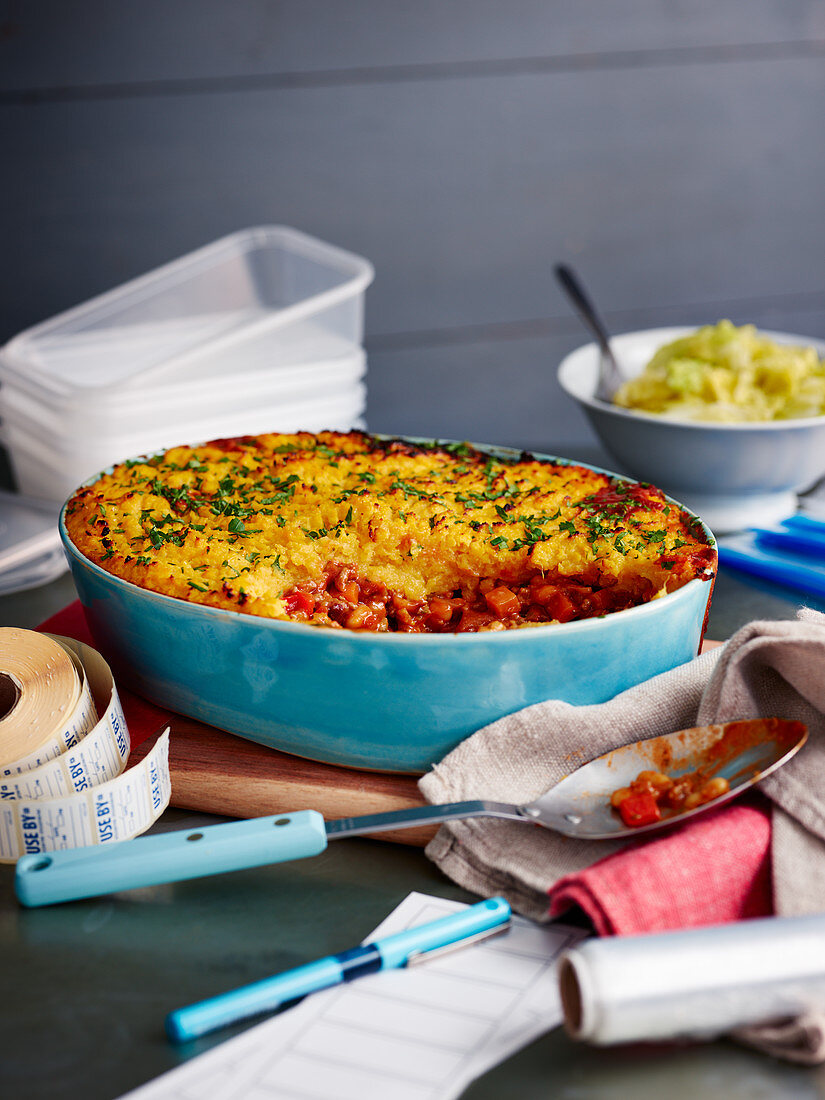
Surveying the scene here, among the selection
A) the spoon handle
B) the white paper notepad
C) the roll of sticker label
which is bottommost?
the white paper notepad

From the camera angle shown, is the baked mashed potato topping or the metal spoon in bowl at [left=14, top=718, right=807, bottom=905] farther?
the baked mashed potato topping

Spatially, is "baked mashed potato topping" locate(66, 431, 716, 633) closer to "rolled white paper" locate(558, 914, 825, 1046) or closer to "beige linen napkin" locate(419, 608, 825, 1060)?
"beige linen napkin" locate(419, 608, 825, 1060)

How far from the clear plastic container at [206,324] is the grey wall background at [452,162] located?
0.87 meters

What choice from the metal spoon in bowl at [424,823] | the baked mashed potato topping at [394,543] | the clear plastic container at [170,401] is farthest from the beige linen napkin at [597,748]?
the clear plastic container at [170,401]

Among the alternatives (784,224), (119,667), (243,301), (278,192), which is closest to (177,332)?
(243,301)

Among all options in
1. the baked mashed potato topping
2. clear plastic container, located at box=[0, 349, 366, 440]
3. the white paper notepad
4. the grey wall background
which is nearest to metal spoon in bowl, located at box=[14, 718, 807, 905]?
the white paper notepad

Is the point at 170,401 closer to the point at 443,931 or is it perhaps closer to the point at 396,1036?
the point at 443,931

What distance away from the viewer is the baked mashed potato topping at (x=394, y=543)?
149 cm

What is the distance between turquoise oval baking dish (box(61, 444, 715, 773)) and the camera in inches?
51.0

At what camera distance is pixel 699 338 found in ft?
8.26

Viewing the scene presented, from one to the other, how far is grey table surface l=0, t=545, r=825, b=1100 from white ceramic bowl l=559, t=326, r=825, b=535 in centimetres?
128

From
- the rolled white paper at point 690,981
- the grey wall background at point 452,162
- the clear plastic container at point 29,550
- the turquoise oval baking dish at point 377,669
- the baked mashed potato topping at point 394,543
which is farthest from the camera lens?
the grey wall background at point 452,162

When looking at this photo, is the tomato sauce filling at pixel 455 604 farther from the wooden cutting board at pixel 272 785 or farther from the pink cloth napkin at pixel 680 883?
the pink cloth napkin at pixel 680 883

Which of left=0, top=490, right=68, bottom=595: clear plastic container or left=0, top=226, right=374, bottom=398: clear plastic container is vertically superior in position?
left=0, top=226, right=374, bottom=398: clear plastic container
